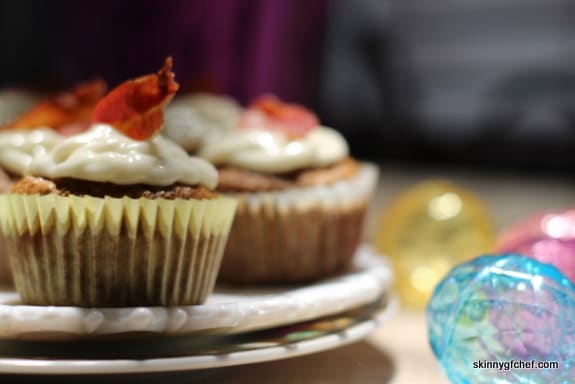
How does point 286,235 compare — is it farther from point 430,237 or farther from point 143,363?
point 143,363

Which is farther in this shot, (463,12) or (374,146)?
(374,146)

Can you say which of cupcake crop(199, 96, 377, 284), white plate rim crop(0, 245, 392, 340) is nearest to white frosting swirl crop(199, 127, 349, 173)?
cupcake crop(199, 96, 377, 284)

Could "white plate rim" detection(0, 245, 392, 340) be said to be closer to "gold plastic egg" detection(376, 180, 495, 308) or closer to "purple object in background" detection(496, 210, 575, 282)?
"purple object in background" detection(496, 210, 575, 282)

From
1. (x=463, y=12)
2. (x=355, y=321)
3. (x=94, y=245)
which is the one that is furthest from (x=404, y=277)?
(x=463, y=12)

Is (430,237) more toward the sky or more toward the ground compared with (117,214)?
more toward the ground

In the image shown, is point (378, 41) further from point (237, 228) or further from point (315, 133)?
point (237, 228)

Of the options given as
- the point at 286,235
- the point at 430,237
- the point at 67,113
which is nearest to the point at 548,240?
the point at 430,237
